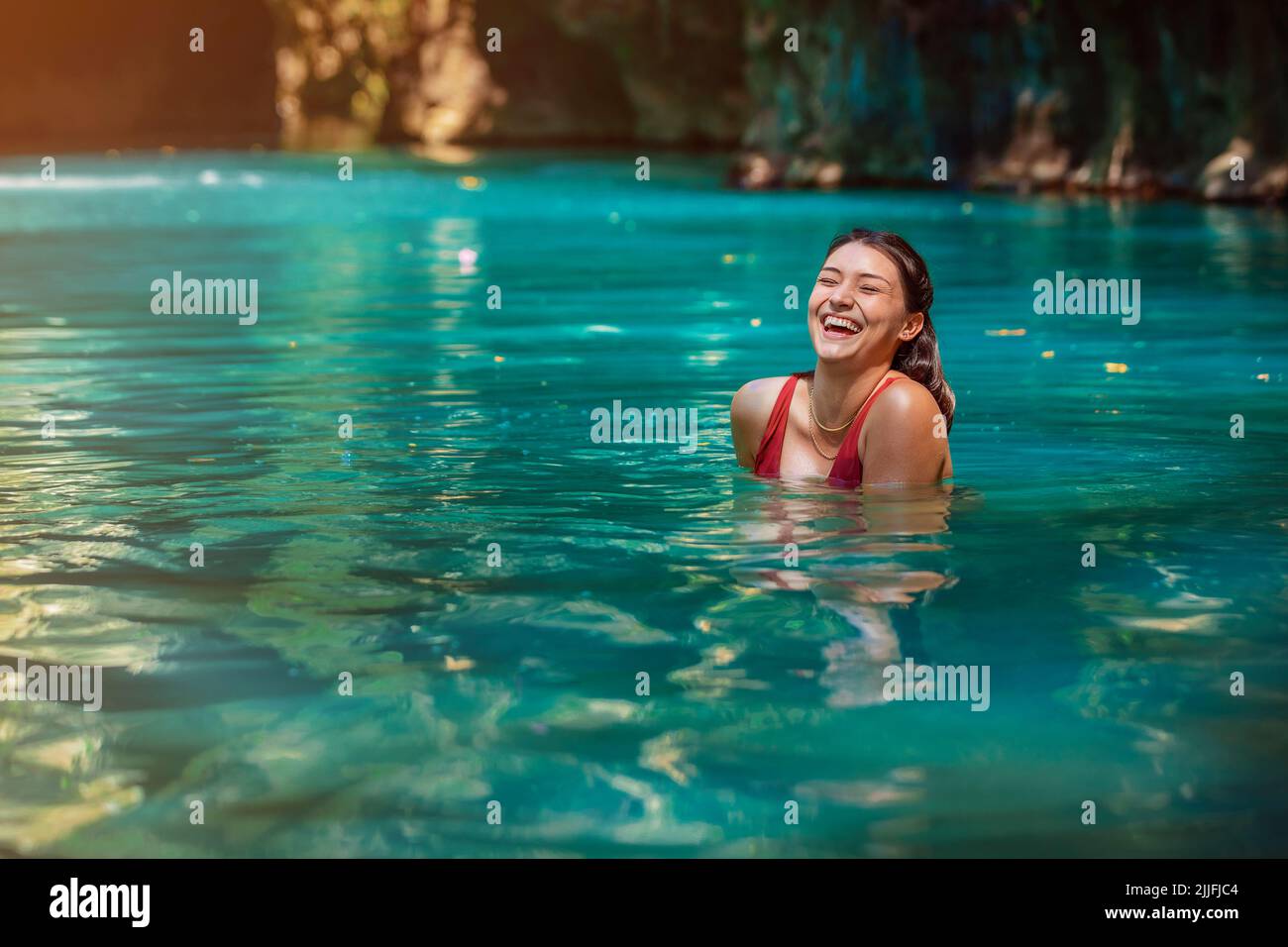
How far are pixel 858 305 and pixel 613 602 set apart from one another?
1.68 metres

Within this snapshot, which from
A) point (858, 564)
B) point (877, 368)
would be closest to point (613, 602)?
point (858, 564)

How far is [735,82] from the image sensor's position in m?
54.1

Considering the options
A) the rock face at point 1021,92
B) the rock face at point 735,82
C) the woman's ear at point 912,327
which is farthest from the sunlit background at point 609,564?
the rock face at point 735,82

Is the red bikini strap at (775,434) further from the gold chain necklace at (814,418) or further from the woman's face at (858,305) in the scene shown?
the woman's face at (858,305)

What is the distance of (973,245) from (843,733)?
1725 cm

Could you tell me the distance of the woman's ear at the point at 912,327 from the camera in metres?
7.35

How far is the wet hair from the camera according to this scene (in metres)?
7.26

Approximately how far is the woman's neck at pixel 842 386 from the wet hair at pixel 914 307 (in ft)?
0.36

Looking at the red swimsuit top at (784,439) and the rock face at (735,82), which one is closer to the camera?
the red swimsuit top at (784,439)

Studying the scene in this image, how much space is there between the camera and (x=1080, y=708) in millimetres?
5160

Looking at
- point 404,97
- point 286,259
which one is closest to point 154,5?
point 404,97

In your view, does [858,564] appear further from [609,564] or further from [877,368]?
[877,368]

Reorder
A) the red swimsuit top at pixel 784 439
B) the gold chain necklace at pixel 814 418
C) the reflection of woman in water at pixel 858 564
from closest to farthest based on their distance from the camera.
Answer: the reflection of woman in water at pixel 858 564 → the red swimsuit top at pixel 784 439 → the gold chain necklace at pixel 814 418

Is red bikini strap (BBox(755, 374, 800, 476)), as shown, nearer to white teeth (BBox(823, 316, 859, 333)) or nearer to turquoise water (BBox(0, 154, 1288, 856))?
turquoise water (BBox(0, 154, 1288, 856))
